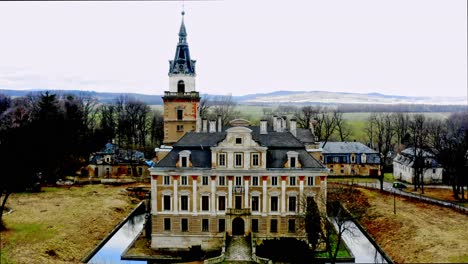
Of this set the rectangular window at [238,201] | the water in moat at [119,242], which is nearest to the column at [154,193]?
the water in moat at [119,242]

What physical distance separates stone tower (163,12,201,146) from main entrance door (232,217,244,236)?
1353 centimetres

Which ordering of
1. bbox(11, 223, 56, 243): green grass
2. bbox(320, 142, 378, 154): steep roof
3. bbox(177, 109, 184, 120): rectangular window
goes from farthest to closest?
1. bbox(320, 142, 378, 154): steep roof
2. bbox(177, 109, 184, 120): rectangular window
3. bbox(11, 223, 56, 243): green grass

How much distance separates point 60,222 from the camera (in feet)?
120

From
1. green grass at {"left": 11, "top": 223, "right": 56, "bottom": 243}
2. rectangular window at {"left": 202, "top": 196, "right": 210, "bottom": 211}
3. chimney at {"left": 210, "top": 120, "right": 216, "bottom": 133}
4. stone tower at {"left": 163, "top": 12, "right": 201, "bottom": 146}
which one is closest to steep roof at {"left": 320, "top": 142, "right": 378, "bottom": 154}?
stone tower at {"left": 163, "top": 12, "right": 201, "bottom": 146}

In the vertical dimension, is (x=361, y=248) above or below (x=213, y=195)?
below

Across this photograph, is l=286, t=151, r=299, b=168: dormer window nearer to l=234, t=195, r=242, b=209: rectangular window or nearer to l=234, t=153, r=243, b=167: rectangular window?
l=234, t=153, r=243, b=167: rectangular window

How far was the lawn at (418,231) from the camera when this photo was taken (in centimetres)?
2947

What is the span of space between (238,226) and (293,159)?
6.56 m

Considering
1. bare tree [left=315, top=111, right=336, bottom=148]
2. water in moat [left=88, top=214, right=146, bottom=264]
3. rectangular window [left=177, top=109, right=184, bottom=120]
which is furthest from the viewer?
bare tree [left=315, top=111, right=336, bottom=148]

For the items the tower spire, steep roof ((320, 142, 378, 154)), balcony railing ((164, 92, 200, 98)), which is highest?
the tower spire

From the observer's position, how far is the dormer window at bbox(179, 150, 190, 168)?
33.6 m

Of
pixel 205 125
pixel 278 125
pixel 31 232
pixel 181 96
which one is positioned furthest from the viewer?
pixel 181 96

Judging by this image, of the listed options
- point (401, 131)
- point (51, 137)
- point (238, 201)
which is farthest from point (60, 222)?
point (401, 131)

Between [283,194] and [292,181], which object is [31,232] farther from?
[292,181]
